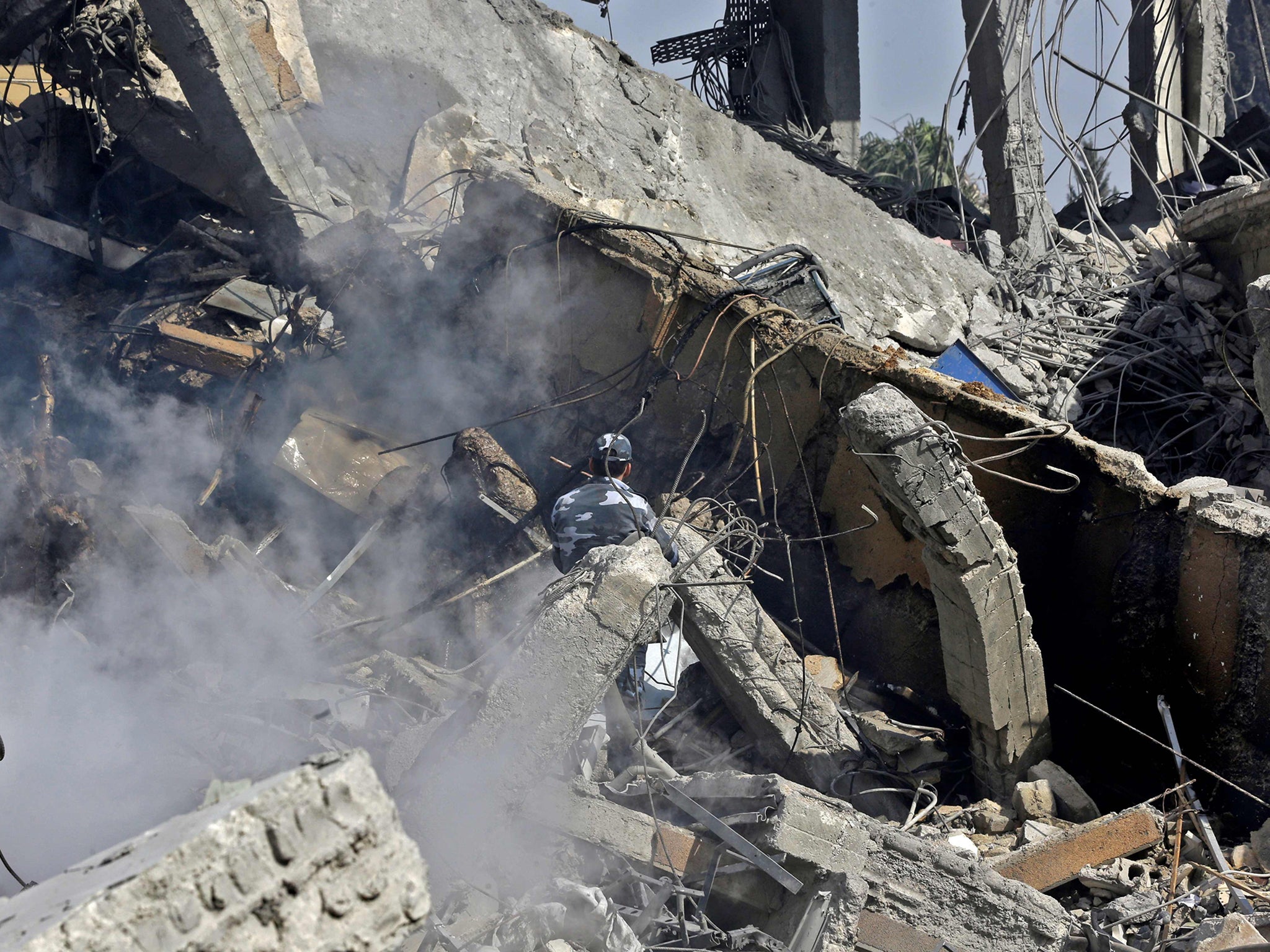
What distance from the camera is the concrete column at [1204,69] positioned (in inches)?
517

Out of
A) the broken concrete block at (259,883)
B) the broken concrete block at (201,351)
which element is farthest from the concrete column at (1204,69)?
the broken concrete block at (259,883)

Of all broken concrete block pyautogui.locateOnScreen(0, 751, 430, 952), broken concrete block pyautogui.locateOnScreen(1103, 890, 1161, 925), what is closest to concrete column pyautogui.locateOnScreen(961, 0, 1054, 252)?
broken concrete block pyautogui.locateOnScreen(1103, 890, 1161, 925)

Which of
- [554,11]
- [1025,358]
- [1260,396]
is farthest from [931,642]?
[554,11]

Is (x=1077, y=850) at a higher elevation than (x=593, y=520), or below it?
below

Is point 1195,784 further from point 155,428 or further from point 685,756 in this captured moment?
point 155,428

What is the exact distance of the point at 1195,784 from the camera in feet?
16.8

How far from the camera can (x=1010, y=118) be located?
39.2ft

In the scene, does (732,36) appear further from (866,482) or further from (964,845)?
(964,845)

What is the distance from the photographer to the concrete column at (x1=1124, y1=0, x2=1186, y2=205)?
13.1 metres

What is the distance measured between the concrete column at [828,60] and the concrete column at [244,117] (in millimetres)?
9198

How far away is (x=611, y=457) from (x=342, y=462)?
2659mm

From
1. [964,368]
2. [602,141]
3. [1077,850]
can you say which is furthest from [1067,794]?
[602,141]

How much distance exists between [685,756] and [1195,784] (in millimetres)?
2880

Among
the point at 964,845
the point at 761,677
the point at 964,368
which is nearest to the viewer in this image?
the point at 964,845
